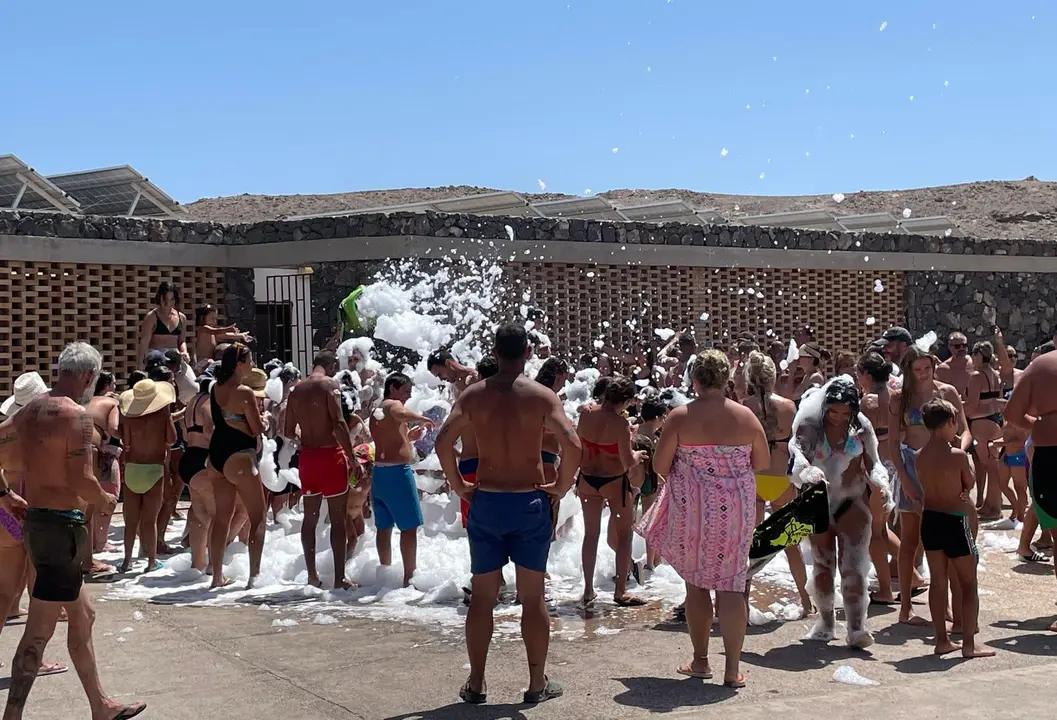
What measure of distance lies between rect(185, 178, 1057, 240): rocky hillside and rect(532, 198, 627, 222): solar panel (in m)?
16.7

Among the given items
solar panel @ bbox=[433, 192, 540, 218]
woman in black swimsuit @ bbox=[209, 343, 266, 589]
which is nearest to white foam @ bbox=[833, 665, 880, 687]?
woman in black swimsuit @ bbox=[209, 343, 266, 589]

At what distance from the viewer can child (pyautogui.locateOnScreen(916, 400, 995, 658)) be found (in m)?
5.98

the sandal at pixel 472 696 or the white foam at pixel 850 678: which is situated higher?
the sandal at pixel 472 696

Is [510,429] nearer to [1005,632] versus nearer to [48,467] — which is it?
[48,467]

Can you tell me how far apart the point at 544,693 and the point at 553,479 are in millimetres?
1652

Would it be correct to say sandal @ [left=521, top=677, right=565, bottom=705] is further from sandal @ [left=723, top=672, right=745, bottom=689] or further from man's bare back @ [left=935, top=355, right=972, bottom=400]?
man's bare back @ [left=935, top=355, right=972, bottom=400]

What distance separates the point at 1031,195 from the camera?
137ft

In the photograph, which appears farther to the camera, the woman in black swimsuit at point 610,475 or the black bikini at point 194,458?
the black bikini at point 194,458

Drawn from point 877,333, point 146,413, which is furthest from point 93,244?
point 877,333

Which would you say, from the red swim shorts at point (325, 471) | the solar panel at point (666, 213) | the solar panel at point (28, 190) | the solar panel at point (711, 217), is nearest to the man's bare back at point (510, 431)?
the red swim shorts at point (325, 471)

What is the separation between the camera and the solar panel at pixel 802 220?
62.7 feet

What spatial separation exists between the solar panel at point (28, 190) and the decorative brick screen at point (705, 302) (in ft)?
17.9

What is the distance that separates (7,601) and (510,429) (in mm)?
2391

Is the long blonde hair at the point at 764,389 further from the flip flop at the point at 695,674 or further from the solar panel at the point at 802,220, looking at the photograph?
the solar panel at the point at 802,220
